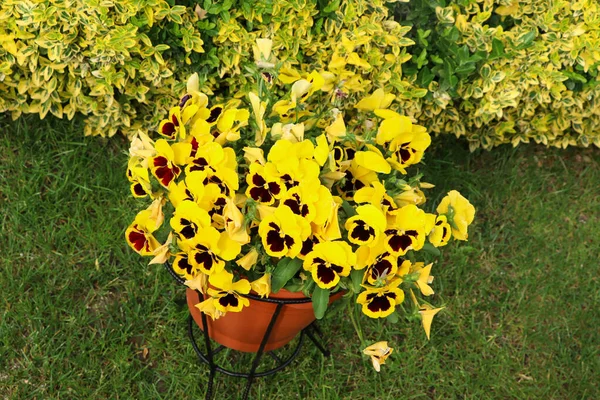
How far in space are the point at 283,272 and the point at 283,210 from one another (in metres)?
0.21

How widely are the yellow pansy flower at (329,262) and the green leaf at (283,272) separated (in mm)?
77

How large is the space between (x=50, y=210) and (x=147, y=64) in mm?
757

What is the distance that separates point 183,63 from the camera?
2648mm

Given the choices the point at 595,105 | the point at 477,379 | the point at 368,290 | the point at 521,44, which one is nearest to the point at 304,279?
the point at 368,290

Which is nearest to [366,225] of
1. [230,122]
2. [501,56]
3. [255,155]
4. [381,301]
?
[381,301]

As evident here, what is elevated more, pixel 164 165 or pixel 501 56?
pixel 164 165

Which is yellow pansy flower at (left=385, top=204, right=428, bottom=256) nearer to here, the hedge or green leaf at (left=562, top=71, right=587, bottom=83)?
the hedge

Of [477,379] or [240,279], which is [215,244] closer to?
[240,279]

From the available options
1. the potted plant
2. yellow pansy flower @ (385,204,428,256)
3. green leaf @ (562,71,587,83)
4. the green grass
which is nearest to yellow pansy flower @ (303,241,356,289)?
the potted plant

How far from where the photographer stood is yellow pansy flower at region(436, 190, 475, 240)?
5.57 ft

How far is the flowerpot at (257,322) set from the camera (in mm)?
1803

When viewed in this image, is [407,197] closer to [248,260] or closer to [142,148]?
[248,260]

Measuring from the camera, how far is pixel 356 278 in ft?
5.32

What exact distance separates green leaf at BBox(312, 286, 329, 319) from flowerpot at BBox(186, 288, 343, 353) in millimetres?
97
